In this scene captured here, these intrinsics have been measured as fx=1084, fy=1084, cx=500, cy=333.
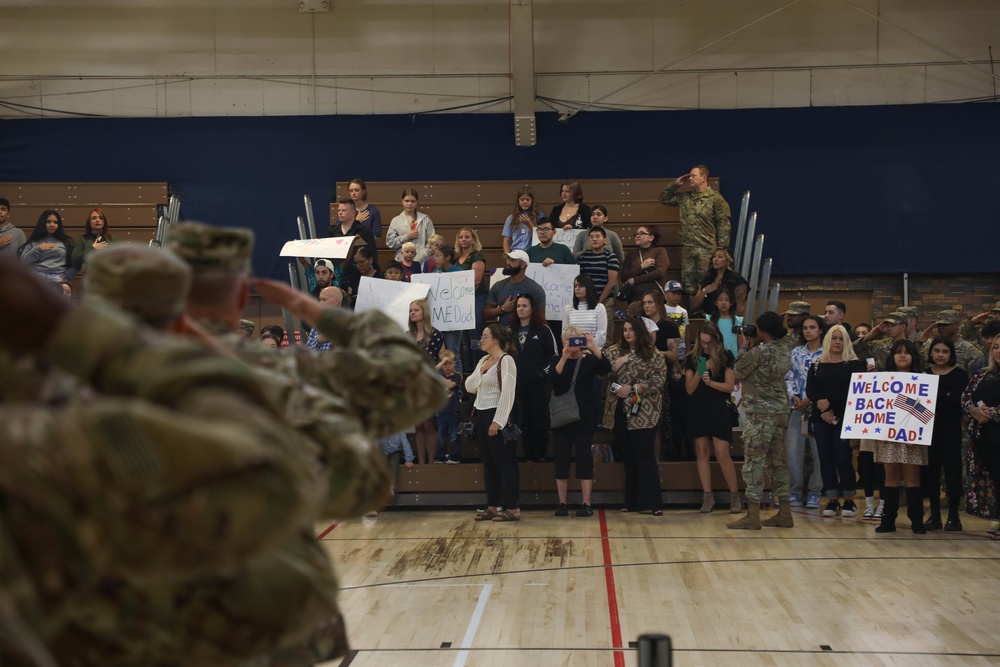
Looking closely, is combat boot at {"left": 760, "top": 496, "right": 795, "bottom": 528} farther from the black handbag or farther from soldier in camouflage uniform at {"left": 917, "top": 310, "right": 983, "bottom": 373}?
soldier in camouflage uniform at {"left": 917, "top": 310, "right": 983, "bottom": 373}

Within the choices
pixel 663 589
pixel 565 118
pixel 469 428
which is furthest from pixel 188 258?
pixel 565 118

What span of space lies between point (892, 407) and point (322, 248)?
20.8 ft

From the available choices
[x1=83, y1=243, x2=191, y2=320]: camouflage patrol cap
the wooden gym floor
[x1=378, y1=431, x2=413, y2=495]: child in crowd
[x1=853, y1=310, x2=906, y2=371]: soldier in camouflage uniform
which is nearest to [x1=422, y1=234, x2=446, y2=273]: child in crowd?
[x1=378, y1=431, x2=413, y2=495]: child in crowd

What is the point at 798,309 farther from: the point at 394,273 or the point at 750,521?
the point at 394,273

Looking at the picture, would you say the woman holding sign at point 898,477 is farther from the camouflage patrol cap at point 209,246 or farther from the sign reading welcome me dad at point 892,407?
the camouflage patrol cap at point 209,246

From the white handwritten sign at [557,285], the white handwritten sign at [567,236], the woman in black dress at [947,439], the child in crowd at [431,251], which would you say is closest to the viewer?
the woman in black dress at [947,439]

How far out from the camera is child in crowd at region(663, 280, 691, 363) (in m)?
11.2

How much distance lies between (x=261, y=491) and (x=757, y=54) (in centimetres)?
1686

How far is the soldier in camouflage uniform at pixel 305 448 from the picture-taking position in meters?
1.80

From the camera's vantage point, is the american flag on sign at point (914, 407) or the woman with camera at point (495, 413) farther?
the woman with camera at point (495, 413)

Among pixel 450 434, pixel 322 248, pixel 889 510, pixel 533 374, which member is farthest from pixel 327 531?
pixel 889 510

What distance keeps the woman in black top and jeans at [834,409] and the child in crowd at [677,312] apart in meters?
1.30

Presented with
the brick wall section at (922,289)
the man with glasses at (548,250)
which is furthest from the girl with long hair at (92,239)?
the brick wall section at (922,289)

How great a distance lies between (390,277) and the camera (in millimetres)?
11961
